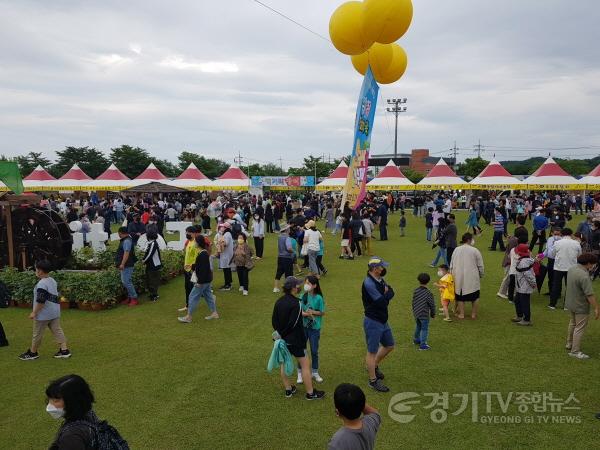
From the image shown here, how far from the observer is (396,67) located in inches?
570

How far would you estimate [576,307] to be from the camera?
221 inches

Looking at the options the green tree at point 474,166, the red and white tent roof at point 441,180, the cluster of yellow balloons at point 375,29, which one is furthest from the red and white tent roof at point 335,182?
the green tree at point 474,166

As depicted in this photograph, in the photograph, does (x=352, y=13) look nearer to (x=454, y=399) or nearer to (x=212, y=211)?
(x=454, y=399)

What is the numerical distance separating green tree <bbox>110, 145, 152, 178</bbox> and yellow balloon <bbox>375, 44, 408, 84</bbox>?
4913 cm

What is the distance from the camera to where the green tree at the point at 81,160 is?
58.7m

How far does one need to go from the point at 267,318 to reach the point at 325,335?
1364 mm

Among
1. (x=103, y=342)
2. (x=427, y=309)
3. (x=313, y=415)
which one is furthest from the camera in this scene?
(x=103, y=342)

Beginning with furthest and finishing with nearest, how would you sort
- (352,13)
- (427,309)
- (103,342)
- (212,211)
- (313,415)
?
(212,211) → (352,13) → (103,342) → (427,309) → (313,415)

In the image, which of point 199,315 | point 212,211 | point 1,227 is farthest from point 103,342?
point 212,211

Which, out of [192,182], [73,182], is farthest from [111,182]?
[192,182]

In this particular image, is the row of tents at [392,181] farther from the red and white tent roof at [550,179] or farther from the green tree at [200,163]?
the green tree at [200,163]

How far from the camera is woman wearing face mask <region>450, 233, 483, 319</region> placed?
7336 millimetres

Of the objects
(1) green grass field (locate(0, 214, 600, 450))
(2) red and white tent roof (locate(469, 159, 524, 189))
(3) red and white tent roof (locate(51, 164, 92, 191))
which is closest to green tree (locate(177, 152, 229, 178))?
(3) red and white tent roof (locate(51, 164, 92, 191))

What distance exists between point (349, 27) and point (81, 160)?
57.1 metres
